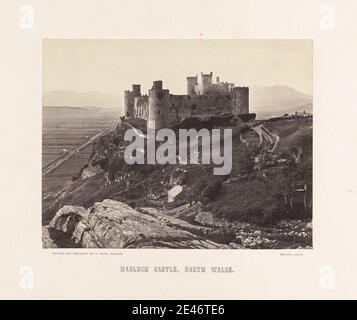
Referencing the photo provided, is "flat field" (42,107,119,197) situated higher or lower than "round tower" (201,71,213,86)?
lower

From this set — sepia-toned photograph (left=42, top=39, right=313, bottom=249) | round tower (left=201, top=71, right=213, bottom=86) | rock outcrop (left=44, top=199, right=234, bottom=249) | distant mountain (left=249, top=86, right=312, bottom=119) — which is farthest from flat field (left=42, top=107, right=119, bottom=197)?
distant mountain (left=249, top=86, right=312, bottom=119)

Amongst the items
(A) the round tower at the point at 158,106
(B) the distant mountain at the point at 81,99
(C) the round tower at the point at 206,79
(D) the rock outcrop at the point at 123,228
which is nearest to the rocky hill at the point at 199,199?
(D) the rock outcrop at the point at 123,228

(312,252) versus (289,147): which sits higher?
(289,147)

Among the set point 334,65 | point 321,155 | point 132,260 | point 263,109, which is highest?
point 334,65

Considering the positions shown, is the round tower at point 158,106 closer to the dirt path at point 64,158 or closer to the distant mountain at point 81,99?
the distant mountain at point 81,99

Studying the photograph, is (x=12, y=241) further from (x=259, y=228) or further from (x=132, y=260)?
(x=259, y=228)

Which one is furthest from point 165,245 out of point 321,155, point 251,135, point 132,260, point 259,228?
point 321,155

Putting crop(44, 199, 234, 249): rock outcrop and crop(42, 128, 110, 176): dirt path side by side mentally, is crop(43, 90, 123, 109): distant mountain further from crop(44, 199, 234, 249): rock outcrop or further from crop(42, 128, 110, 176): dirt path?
crop(44, 199, 234, 249): rock outcrop
